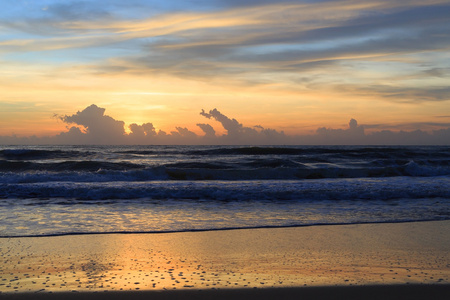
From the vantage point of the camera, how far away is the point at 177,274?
4.45m

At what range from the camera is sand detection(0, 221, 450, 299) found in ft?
13.1

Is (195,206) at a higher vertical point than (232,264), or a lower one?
lower

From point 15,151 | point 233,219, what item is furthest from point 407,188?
point 15,151

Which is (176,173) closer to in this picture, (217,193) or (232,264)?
(217,193)

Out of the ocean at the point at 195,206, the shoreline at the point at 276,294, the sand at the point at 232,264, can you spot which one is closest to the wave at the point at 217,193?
the ocean at the point at 195,206

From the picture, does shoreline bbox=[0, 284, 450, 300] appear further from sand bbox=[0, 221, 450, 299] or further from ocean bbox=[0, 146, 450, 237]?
ocean bbox=[0, 146, 450, 237]

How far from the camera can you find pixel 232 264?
4.89 m

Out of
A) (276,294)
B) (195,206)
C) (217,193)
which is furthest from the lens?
(217,193)

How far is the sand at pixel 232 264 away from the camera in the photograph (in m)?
4.01

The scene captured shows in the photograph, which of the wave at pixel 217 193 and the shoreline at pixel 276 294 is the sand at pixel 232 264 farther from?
the wave at pixel 217 193

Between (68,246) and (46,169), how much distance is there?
18.1 metres

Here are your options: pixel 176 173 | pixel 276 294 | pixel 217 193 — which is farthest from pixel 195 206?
pixel 176 173

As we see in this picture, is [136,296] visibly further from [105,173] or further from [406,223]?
[105,173]

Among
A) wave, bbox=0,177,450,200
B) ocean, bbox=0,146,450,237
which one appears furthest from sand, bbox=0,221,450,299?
wave, bbox=0,177,450,200
